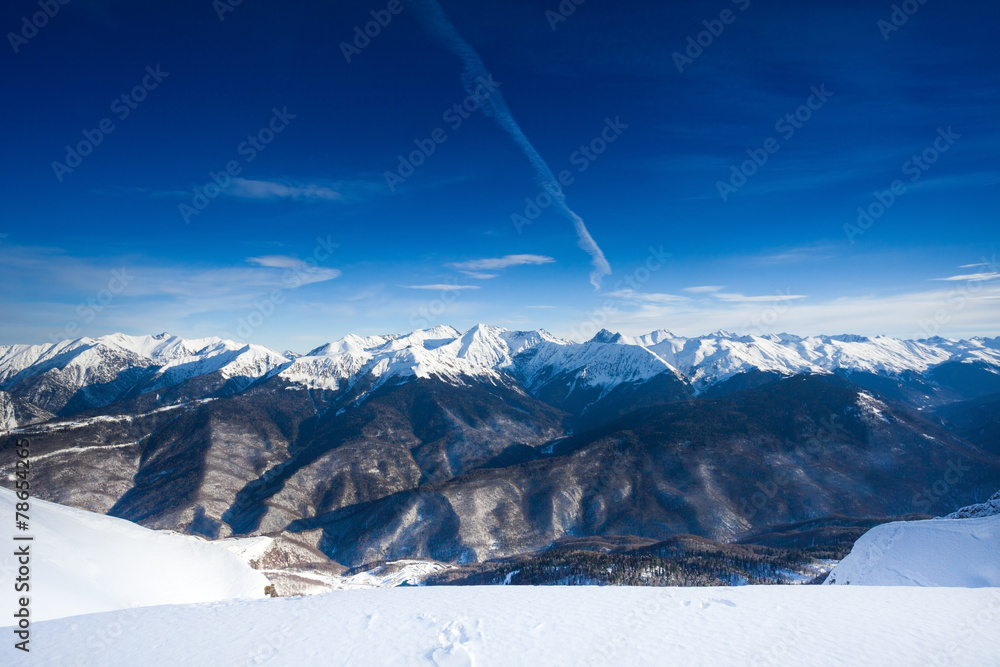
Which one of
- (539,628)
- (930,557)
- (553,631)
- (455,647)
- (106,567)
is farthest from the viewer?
(930,557)

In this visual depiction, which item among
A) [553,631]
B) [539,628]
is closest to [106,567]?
[539,628]

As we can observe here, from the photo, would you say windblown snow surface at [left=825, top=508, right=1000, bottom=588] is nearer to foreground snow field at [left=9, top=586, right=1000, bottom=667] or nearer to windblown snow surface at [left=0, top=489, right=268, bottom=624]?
foreground snow field at [left=9, top=586, right=1000, bottom=667]

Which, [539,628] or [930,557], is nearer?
[539,628]

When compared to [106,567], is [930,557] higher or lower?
lower

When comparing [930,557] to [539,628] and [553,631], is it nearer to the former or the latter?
[553,631]

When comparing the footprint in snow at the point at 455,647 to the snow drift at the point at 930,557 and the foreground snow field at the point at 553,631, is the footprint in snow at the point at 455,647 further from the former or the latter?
the snow drift at the point at 930,557

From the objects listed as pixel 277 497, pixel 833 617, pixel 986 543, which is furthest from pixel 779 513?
pixel 277 497

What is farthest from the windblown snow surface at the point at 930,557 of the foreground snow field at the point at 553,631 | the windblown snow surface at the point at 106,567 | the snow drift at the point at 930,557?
the windblown snow surface at the point at 106,567
